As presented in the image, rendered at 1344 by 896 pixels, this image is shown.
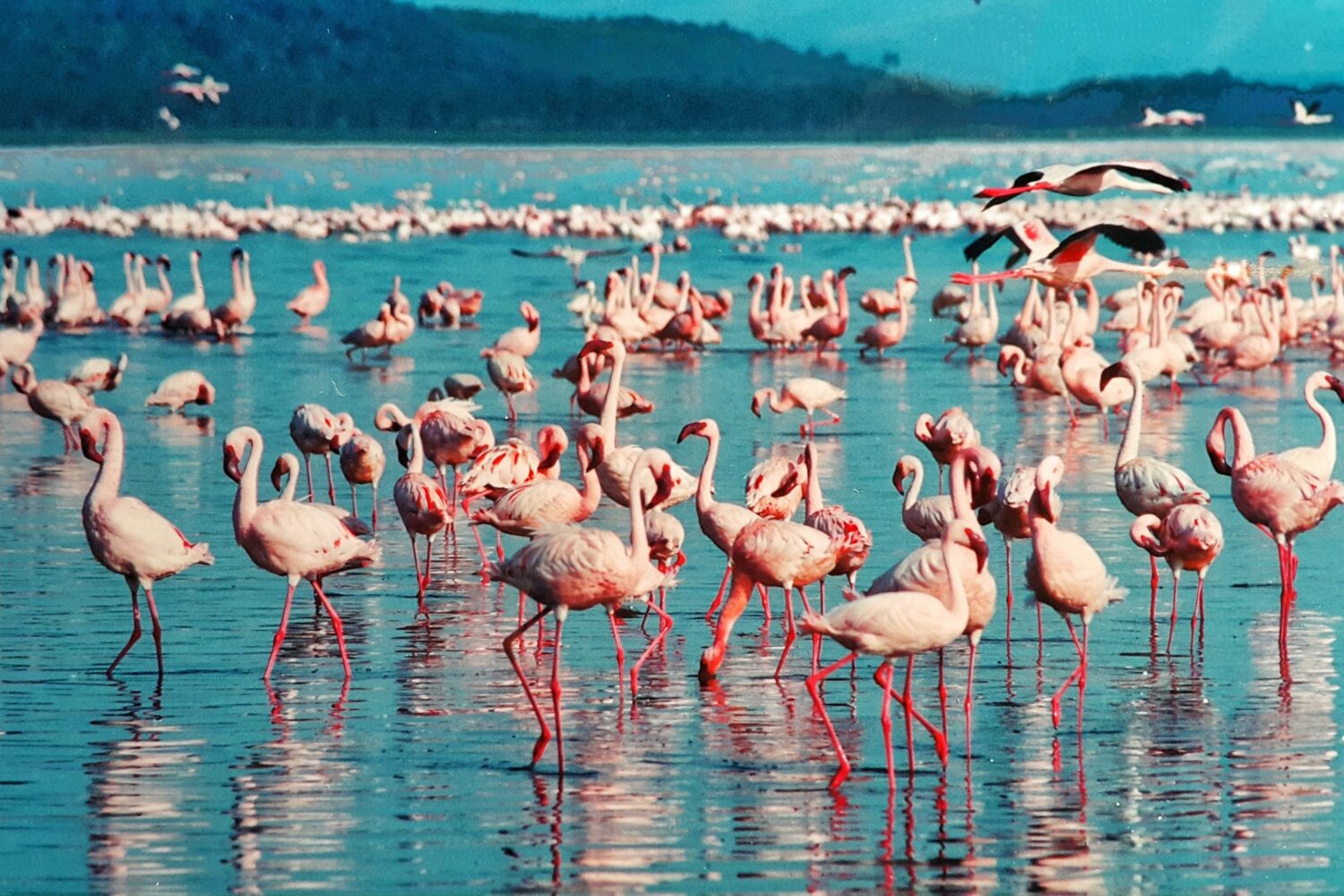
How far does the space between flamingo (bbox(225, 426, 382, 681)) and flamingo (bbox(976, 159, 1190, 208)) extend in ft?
10.9

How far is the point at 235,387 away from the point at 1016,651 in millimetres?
12644

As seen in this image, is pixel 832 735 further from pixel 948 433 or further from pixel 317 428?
pixel 317 428

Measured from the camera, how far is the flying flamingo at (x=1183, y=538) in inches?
354

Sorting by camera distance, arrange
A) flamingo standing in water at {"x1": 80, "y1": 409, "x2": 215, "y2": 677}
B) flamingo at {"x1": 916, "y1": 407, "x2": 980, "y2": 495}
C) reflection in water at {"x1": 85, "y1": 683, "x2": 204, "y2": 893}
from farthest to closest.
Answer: flamingo at {"x1": 916, "y1": 407, "x2": 980, "y2": 495} < flamingo standing in water at {"x1": 80, "y1": 409, "x2": 215, "y2": 677} < reflection in water at {"x1": 85, "y1": 683, "x2": 204, "y2": 893}

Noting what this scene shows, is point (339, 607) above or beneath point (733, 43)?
beneath

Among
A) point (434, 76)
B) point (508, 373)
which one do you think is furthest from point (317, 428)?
point (434, 76)

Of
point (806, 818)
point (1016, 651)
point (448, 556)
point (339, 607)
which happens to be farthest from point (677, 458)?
point (806, 818)

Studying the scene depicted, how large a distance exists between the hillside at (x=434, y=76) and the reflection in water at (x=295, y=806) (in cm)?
6684

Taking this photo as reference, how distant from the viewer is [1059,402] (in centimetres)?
1947

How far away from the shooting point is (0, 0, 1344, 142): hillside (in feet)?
273

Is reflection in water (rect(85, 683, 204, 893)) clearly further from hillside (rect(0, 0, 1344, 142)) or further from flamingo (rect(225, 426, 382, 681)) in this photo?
hillside (rect(0, 0, 1344, 142))

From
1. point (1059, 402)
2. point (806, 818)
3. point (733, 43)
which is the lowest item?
point (806, 818)

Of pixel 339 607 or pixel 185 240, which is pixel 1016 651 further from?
pixel 185 240

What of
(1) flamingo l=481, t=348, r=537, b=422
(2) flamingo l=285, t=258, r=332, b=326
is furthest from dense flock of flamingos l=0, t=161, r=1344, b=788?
(2) flamingo l=285, t=258, r=332, b=326
